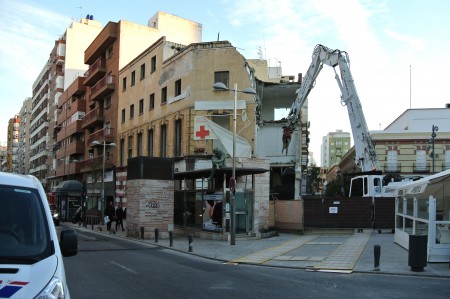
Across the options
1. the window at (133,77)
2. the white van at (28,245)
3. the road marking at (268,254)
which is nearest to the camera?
the white van at (28,245)

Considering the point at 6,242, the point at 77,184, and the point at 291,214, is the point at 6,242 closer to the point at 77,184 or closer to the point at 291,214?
the point at 291,214

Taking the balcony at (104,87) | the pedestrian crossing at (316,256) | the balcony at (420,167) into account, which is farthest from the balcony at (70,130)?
the pedestrian crossing at (316,256)

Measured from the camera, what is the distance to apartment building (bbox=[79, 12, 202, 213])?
48656mm

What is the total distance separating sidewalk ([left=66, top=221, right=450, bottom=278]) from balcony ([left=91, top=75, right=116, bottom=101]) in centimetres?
2851

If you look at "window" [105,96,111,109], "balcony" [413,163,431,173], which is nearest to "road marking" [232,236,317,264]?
"window" [105,96,111,109]

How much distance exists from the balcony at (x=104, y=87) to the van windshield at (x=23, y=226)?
4575 centimetres

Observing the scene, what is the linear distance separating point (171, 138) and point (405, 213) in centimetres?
2138

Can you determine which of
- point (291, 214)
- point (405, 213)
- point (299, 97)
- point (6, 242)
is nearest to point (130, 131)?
point (299, 97)

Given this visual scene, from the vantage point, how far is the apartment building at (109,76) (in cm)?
4866

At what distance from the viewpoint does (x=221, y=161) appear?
23625mm

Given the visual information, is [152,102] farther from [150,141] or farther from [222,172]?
[222,172]

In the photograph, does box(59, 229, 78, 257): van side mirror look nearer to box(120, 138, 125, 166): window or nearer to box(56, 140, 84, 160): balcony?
box(120, 138, 125, 166): window

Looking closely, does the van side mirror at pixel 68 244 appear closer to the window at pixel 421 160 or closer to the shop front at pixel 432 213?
the shop front at pixel 432 213

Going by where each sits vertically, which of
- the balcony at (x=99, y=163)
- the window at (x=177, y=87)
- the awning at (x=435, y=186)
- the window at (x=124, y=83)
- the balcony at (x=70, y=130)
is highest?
the window at (x=124, y=83)
